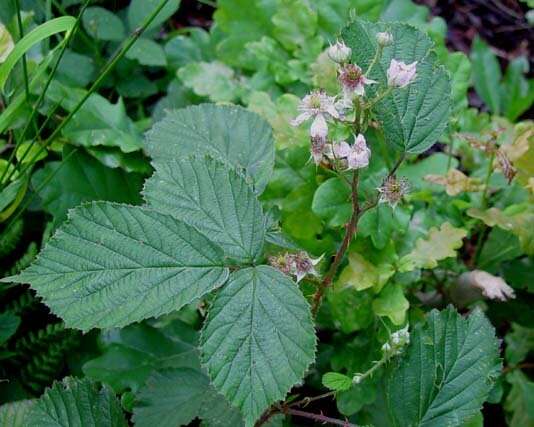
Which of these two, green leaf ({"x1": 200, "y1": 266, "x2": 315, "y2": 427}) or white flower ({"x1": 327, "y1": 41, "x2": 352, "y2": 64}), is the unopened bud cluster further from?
white flower ({"x1": 327, "y1": 41, "x2": 352, "y2": 64})

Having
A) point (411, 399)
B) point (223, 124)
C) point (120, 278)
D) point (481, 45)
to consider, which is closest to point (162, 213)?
point (120, 278)

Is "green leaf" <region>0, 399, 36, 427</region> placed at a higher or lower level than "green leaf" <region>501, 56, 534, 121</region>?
lower

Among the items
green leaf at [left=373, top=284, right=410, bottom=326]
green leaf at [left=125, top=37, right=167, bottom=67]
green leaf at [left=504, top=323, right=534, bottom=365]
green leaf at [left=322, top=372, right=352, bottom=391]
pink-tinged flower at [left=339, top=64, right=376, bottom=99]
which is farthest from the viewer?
green leaf at [left=125, top=37, right=167, bottom=67]

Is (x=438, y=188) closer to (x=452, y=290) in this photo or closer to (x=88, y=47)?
(x=452, y=290)

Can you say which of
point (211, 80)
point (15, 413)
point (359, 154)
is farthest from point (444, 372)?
point (211, 80)

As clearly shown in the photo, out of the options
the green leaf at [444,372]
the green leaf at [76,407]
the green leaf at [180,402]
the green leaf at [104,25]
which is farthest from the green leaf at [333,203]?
the green leaf at [104,25]

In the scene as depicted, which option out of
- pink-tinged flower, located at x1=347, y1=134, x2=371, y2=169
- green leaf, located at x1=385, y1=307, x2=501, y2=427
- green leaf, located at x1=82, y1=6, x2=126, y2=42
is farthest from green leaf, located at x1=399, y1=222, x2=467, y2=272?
green leaf, located at x1=82, y1=6, x2=126, y2=42
